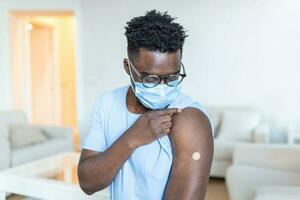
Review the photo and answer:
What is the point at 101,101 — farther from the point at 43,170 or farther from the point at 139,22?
the point at 43,170

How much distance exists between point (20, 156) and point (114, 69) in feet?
6.88

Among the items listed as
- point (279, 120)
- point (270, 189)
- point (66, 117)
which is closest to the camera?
point (270, 189)

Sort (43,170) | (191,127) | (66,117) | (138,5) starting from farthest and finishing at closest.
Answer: (66,117), (138,5), (43,170), (191,127)

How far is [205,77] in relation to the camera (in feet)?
15.5

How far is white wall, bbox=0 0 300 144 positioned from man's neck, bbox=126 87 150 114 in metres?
3.87

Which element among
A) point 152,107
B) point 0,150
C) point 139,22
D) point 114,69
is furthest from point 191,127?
point 114,69

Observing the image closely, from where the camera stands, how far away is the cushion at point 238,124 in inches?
154

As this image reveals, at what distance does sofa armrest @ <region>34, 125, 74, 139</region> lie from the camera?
3982mm

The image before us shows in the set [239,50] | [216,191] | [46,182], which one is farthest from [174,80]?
[239,50]

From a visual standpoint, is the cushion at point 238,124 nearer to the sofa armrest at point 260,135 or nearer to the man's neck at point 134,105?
the sofa armrest at point 260,135

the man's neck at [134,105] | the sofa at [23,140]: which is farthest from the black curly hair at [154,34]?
the sofa at [23,140]

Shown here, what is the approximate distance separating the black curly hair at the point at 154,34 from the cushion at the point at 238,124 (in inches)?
128

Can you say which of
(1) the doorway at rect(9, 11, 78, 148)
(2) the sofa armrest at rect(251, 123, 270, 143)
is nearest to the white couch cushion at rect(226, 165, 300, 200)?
(2) the sofa armrest at rect(251, 123, 270, 143)

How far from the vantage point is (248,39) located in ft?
14.8
